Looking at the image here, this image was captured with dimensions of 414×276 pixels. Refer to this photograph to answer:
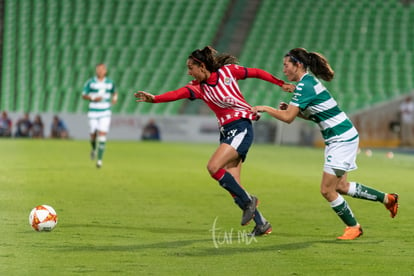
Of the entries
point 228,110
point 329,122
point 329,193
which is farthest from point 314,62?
point 329,193

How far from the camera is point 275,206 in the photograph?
491 inches

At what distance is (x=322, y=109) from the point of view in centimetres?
895

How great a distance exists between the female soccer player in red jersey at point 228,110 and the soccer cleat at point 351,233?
80cm

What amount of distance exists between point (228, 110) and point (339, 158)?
1.33m

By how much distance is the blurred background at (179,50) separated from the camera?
3747 cm

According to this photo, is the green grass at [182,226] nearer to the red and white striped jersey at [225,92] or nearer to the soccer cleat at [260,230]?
the soccer cleat at [260,230]

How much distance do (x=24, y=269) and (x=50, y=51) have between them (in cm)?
3458

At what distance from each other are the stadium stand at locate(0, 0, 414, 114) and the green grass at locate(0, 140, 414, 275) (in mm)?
19583

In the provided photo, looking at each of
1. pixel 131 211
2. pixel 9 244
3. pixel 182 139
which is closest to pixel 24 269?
pixel 9 244

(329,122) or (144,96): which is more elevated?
(329,122)

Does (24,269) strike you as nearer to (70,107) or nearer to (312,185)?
(312,185)

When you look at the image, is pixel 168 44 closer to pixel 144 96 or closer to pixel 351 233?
pixel 144 96

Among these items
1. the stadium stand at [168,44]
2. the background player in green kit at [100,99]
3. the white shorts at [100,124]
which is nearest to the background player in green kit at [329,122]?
the background player in green kit at [100,99]

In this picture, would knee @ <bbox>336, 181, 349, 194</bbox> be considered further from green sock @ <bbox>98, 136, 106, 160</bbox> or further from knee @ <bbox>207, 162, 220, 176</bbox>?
green sock @ <bbox>98, 136, 106, 160</bbox>
